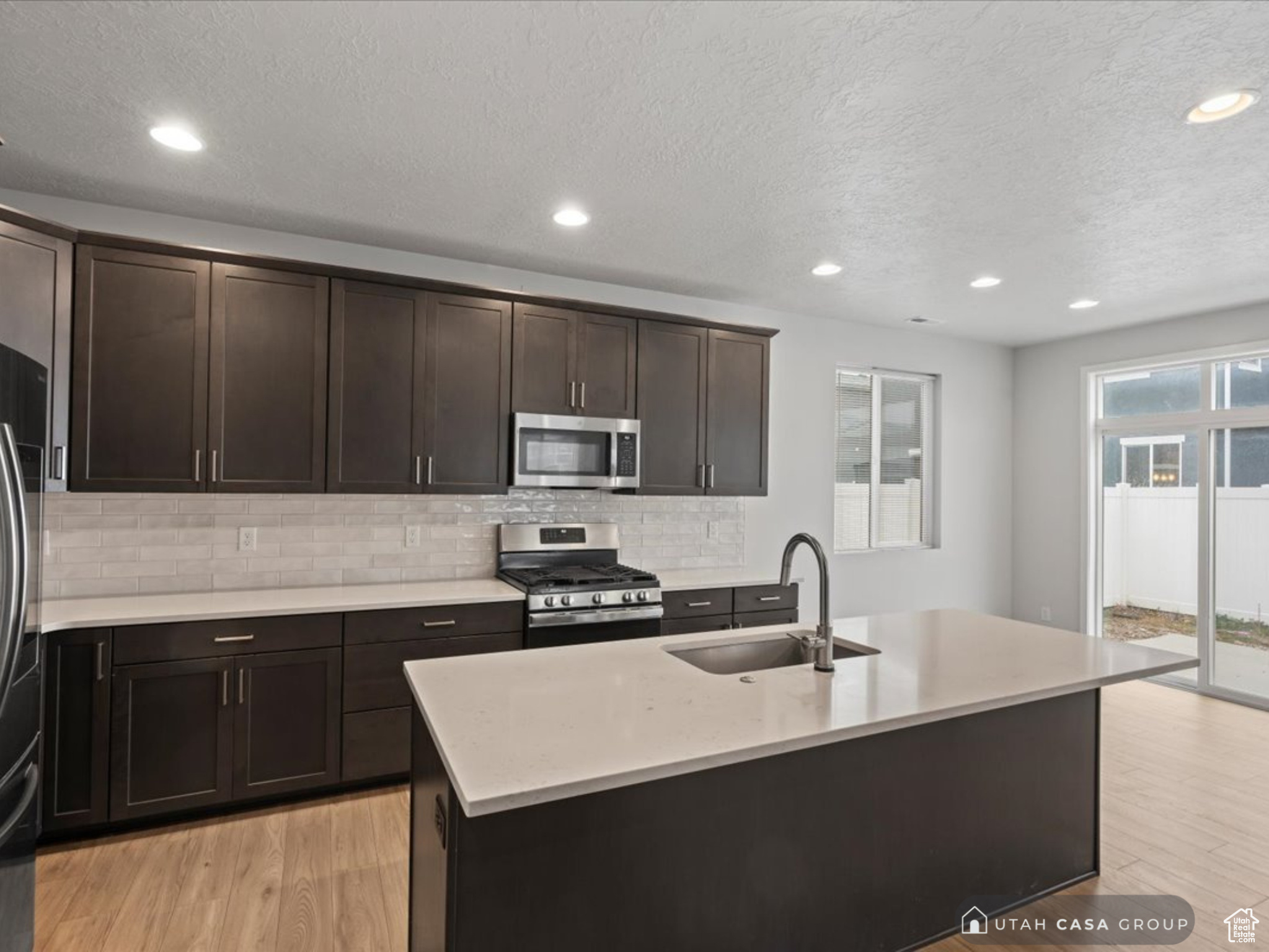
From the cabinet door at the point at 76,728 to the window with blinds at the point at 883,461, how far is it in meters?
4.38

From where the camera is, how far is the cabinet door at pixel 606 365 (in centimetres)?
383

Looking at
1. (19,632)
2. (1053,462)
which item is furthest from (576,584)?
(1053,462)

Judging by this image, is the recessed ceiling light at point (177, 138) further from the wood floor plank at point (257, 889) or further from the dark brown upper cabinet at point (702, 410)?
the wood floor plank at point (257, 889)

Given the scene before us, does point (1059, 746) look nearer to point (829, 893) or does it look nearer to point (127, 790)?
point (829, 893)

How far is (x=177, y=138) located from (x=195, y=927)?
8.75 feet

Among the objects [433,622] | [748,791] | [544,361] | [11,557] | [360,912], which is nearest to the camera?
[11,557]

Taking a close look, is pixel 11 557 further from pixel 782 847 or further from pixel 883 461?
pixel 883 461

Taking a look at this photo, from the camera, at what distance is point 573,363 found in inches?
150

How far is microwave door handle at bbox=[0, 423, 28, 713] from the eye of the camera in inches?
60.9

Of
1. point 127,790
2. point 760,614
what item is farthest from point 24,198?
point 760,614

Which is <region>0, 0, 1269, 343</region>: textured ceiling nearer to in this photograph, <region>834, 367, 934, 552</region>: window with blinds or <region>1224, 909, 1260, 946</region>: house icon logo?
<region>834, 367, 934, 552</region>: window with blinds

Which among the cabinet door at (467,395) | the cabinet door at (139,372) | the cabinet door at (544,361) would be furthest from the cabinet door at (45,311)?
the cabinet door at (544,361)

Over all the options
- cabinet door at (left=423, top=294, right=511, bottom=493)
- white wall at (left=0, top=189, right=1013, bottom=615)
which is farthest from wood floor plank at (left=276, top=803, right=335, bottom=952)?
white wall at (left=0, top=189, right=1013, bottom=615)

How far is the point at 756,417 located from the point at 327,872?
10.7 ft
